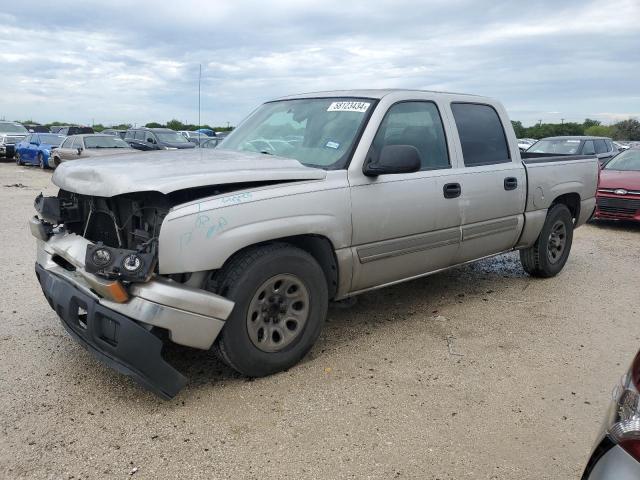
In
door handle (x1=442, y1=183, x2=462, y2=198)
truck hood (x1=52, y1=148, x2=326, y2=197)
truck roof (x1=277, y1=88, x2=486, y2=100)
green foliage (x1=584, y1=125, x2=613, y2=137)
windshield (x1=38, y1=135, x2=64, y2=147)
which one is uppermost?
green foliage (x1=584, y1=125, x2=613, y2=137)

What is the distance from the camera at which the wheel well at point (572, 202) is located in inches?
242

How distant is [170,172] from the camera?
3264mm

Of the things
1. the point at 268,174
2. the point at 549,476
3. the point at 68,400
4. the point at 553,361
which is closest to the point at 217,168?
the point at 268,174

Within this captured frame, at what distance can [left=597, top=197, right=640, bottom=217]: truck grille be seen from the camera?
9.78 meters

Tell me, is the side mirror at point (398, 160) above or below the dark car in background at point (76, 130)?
above

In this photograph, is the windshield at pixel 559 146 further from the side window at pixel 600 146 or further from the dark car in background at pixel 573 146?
the side window at pixel 600 146

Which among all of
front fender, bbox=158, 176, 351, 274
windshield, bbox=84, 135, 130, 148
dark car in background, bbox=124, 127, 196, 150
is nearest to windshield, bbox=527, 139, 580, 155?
dark car in background, bbox=124, 127, 196, 150

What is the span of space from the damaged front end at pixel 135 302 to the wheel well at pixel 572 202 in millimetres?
4379

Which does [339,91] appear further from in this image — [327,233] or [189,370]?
[189,370]

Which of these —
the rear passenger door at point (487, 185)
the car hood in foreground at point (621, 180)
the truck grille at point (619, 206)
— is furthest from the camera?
the car hood in foreground at point (621, 180)

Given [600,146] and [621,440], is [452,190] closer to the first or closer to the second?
[621,440]

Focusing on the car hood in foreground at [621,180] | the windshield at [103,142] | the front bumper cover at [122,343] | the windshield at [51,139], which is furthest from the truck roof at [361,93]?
the windshield at [51,139]

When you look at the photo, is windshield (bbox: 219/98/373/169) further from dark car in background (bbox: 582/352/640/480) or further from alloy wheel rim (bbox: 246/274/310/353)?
dark car in background (bbox: 582/352/640/480)

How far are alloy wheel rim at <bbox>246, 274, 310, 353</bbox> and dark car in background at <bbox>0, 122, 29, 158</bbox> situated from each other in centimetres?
2533
